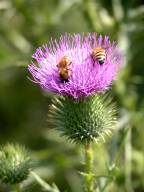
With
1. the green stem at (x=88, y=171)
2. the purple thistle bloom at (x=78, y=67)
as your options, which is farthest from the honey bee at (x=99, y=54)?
the green stem at (x=88, y=171)

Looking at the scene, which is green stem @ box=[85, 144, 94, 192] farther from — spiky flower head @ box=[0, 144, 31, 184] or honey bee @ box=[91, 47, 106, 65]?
honey bee @ box=[91, 47, 106, 65]

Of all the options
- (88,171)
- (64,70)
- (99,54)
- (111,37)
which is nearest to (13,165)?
(88,171)

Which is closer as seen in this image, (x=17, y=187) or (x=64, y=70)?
(x=64, y=70)

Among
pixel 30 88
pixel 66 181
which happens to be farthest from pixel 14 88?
pixel 66 181

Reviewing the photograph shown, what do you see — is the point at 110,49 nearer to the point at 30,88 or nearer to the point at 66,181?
the point at 66,181

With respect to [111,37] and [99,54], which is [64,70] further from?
[111,37]

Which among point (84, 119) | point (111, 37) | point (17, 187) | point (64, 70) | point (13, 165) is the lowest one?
point (17, 187)

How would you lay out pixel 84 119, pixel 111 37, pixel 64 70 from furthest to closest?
1. pixel 111 37
2. pixel 84 119
3. pixel 64 70
